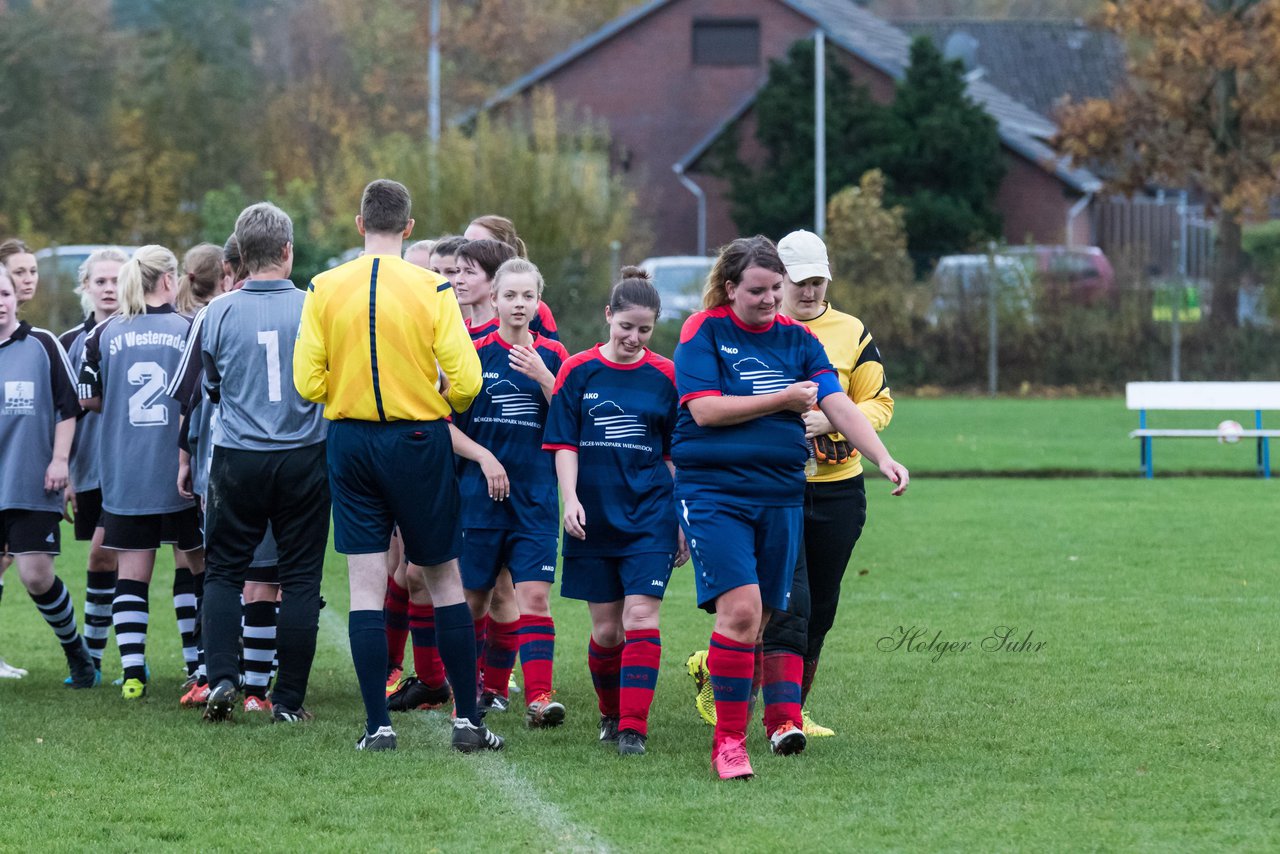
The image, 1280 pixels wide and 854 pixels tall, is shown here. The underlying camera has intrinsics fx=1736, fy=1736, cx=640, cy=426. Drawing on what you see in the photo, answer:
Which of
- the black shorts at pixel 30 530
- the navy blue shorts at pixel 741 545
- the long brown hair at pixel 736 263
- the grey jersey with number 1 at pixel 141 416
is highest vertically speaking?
the long brown hair at pixel 736 263

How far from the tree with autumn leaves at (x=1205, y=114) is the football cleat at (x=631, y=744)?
22783mm

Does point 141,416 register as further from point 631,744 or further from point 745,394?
point 745,394

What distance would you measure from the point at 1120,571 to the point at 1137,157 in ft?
71.1

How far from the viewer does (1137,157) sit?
30.7 metres

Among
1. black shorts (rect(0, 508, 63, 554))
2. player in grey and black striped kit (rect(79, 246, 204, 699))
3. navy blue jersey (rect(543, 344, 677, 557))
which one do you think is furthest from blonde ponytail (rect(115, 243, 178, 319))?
navy blue jersey (rect(543, 344, 677, 557))

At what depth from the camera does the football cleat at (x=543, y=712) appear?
6719 mm

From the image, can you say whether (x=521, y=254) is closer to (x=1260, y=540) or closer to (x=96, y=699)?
(x=96, y=699)

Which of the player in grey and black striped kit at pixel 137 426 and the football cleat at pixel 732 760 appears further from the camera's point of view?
the player in grey and black striped kit at pixel 137 426

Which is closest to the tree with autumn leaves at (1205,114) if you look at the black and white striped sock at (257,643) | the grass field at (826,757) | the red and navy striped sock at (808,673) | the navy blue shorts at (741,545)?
the grass field at (826,757)

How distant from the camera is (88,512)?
817cm

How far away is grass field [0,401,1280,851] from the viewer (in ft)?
16.8

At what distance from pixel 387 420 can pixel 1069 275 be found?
21.9 m

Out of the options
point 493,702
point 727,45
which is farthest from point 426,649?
point 727,45

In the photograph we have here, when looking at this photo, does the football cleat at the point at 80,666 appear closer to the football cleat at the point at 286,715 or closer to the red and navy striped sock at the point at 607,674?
the football cleat at the point at 286,715
